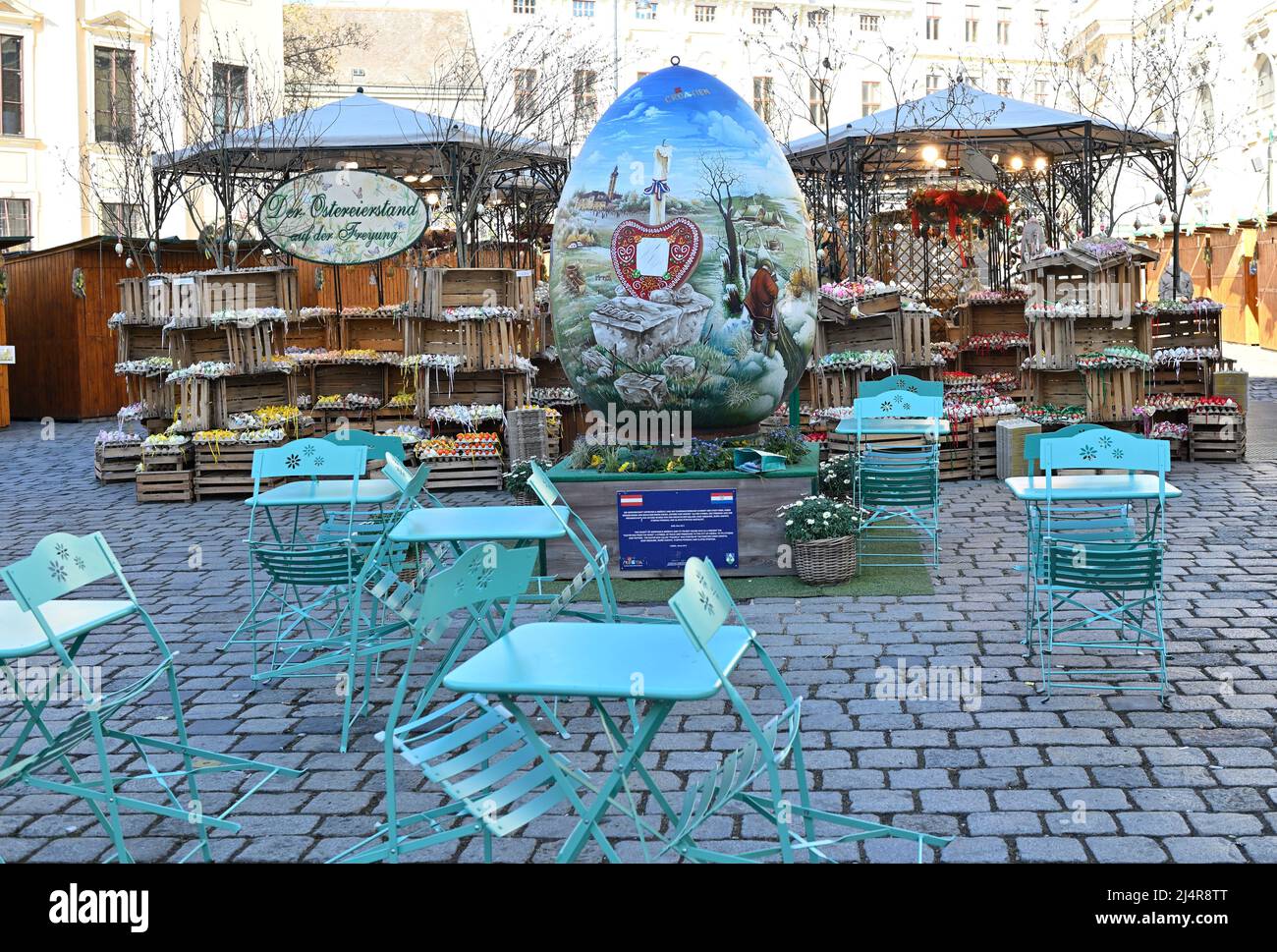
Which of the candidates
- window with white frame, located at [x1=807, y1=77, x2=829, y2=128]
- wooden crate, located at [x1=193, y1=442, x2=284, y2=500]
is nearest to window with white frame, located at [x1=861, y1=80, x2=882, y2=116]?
window with white frame, located at [x1=807, y1=77, x2=829, y2=128]

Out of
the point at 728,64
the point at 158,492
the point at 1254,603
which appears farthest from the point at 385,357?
the point at 728,64

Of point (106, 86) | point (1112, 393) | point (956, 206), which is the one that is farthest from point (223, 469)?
point (106, 86)

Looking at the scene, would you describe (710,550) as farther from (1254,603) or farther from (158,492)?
(158,492)

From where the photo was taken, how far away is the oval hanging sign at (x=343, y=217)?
13195 mm

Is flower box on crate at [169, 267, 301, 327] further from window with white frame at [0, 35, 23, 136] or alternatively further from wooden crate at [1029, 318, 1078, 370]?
window with white frame at [0, 35, 23, 136]

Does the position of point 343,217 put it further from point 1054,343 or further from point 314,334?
point 1054,343

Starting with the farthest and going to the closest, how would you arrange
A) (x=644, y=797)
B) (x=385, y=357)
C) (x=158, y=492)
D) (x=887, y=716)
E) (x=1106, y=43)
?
(x=1106, y=43) < (x=385, y=357) < (x=158, y=492) < (x=887, y=716) < (x=644, y=797)

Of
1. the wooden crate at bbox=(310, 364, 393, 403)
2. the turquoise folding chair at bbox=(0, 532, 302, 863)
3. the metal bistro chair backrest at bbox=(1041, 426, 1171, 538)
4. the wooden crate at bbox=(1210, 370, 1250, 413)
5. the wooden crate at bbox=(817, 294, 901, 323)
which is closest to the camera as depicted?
the turquoise folding chair at bbox=(0, 532, 302, 863)

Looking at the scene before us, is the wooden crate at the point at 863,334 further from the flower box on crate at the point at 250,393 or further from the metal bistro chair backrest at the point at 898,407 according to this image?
the flower box on crate at the point at 250,393

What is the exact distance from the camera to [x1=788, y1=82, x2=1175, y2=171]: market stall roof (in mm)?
16641

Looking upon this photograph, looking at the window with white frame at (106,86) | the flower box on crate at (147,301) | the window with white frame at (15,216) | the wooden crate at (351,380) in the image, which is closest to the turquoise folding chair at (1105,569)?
the wooden crate at (351,380)

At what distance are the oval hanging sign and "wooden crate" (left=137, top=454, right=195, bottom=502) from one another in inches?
93.3

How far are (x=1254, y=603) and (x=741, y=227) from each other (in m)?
3.83

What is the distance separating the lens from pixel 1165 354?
1342 cm
